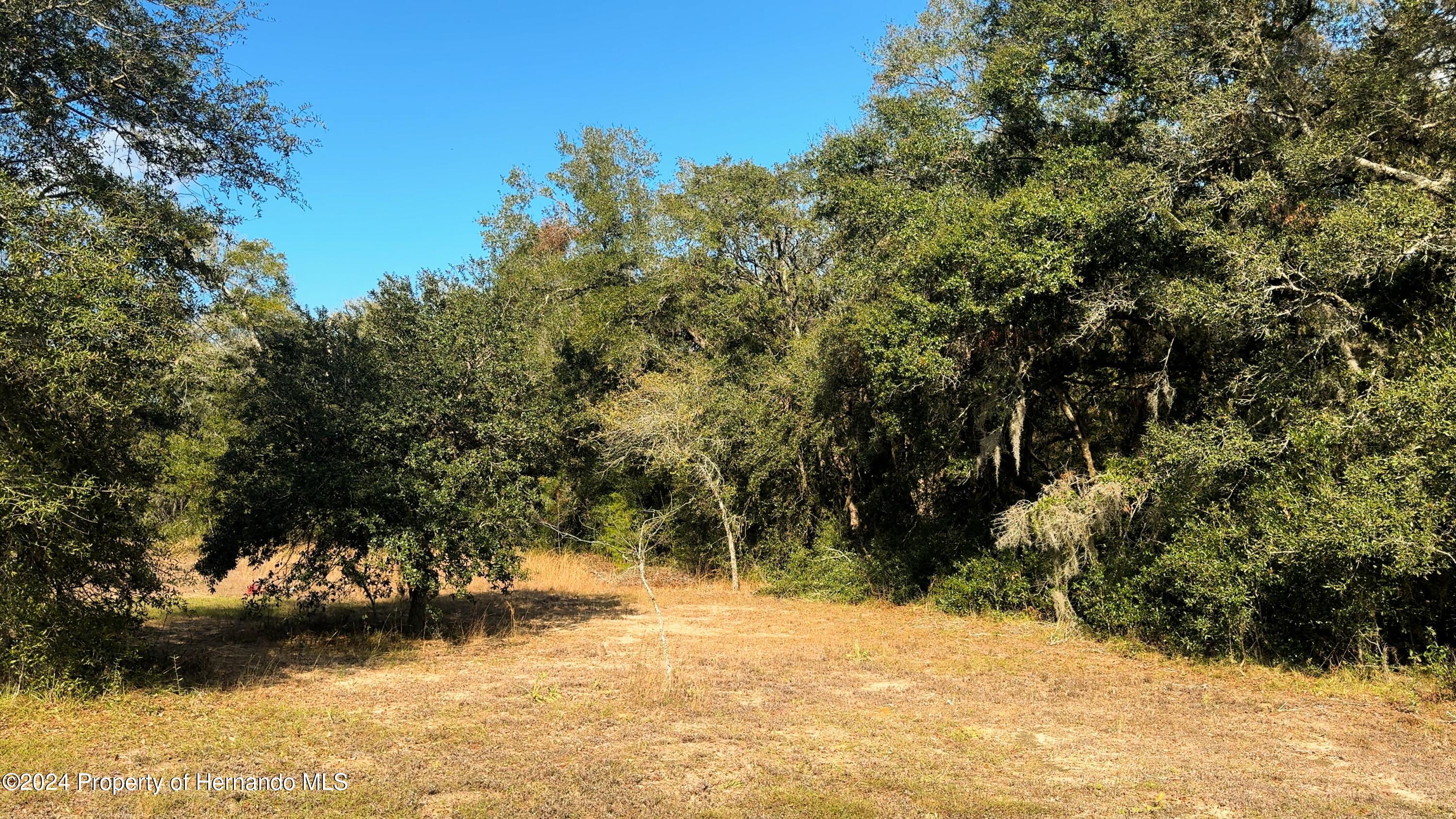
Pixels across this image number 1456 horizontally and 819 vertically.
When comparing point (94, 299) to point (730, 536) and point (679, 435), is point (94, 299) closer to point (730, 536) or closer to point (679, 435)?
point (679, 435)

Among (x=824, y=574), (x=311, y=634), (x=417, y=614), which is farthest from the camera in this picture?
(x=824, y=574)

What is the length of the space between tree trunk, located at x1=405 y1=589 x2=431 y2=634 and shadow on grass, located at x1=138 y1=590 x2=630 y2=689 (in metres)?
0.16

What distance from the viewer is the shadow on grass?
31.0ft

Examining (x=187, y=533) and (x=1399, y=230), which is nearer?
(x=1399, y=230)

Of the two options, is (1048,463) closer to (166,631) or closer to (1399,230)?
(1399,230)

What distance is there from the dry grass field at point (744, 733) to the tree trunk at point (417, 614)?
2.13ft

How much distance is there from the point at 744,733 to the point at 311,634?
27.2 feet

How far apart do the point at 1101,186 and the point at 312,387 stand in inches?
444

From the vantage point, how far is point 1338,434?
8.56 metres

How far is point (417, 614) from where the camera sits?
518 inches

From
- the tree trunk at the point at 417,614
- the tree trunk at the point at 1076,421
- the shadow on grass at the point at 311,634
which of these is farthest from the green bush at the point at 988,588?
the tree trunk at the point at 417,614

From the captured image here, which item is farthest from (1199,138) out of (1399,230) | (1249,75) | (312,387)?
(312,387)

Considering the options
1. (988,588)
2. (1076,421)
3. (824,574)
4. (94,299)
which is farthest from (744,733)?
(824,574)

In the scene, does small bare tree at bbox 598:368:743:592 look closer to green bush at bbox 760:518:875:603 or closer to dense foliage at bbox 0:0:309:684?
green bush at bbox 760:518:875:603
